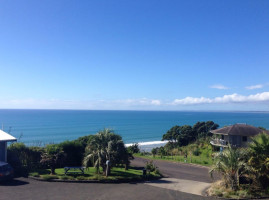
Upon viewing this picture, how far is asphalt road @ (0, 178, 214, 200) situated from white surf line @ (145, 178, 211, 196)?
2.49 ft

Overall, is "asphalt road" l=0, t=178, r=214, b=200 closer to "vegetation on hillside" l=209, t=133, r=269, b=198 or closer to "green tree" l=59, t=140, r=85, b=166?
"vegetation on hillside" l=209, t=133, r=269, b=198

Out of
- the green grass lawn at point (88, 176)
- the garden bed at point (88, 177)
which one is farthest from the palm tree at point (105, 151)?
the garden bed at point (88, 177)

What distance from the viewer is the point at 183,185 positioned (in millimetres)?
15797

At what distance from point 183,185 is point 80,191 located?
664cm

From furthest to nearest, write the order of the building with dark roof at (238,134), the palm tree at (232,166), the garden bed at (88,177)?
1. the building with dark roof at (238,134)
2. the garden bed at (88,177)
3. the palm tree at (232,166)

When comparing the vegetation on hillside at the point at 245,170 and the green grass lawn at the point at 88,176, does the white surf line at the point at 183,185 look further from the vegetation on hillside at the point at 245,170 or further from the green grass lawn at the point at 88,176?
the green grass lawn at the point at 88,176

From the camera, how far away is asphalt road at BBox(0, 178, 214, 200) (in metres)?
12.1

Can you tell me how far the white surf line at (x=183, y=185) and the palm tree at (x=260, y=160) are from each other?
10.4 ft

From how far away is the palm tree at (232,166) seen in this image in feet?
44.8

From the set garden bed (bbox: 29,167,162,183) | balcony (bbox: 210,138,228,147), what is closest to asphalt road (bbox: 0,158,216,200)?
garden bed (bbox: 29,167,162,183)

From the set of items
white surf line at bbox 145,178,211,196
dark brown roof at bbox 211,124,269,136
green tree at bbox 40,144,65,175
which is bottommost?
white surf line at bbox 145,178,211,196

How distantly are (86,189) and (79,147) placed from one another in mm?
8983

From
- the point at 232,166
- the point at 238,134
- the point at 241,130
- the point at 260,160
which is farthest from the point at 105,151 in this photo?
the point at 241,130

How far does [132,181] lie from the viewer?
1627 cm
